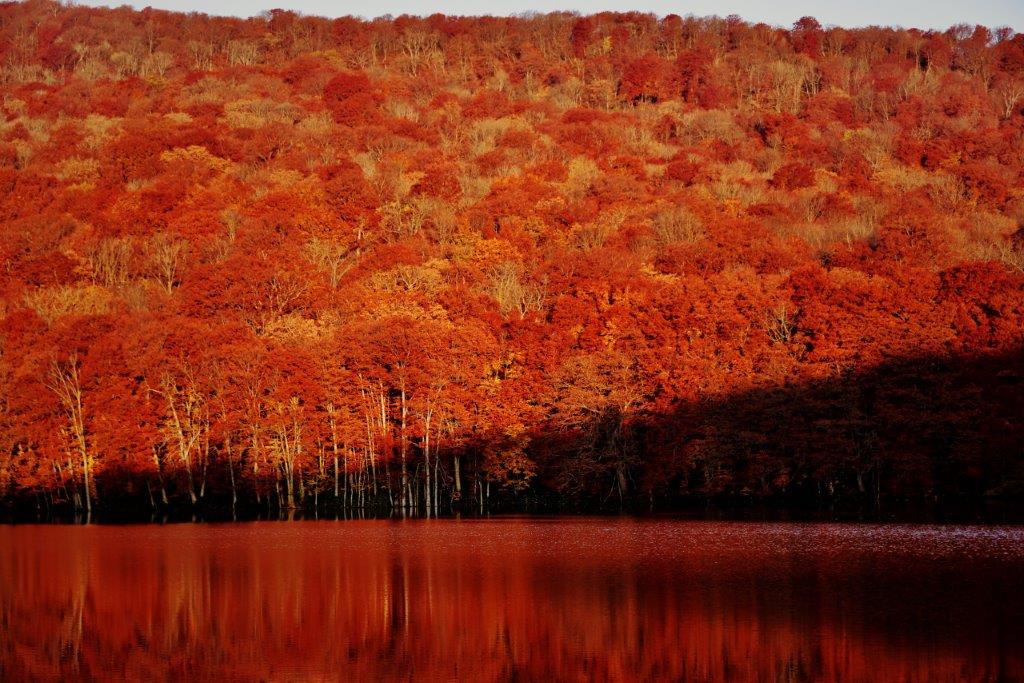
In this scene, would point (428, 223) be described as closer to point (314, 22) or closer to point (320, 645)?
point (320, 645)

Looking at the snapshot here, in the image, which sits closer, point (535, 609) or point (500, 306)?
point (535, 609)

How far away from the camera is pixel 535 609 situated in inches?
848

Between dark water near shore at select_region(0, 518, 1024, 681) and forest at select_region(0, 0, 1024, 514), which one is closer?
dark water near shore at select_region(0, 518, 1024, 681)

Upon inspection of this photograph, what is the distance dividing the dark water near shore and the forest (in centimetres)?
1730

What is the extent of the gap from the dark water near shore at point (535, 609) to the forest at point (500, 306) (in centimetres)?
1730

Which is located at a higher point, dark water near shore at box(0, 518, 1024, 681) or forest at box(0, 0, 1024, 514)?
forest at box(0, 0, 1024, 514)

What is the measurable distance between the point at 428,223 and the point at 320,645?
6780cm

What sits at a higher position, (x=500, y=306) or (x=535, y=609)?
(x=500, y=306)

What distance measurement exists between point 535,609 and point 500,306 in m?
44.2

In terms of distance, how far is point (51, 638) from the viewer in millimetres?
20031

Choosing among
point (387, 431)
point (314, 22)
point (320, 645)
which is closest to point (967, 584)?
point (320, 645)

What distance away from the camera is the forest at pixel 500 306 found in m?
51.8

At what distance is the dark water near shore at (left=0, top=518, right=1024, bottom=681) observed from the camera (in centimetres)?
1703

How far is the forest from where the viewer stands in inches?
2040
